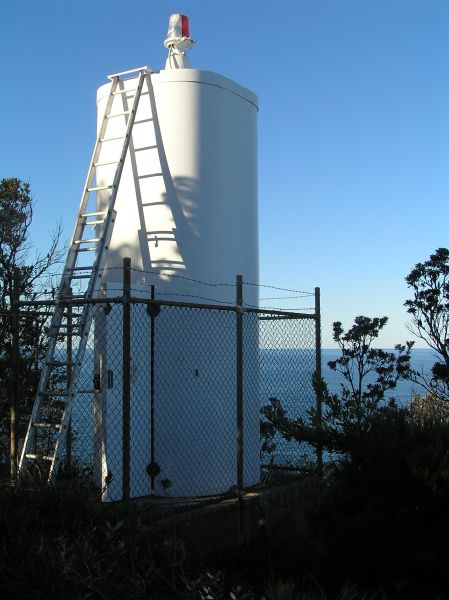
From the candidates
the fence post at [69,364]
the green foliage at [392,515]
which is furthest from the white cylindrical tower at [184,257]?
the green foliage at [392,515]

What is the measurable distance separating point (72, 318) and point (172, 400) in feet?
5.26

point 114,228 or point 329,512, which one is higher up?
point 114,228

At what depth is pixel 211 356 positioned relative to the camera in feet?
29.2

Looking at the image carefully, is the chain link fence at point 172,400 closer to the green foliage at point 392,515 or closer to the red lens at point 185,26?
the green foliage at point 392,515

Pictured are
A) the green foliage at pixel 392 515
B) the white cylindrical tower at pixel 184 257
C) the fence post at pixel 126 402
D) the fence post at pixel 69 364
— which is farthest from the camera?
the white cylindrical tower at pixel 184 257

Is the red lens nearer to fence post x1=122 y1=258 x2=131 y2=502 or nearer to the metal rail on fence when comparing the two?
A: the metal rail on fence

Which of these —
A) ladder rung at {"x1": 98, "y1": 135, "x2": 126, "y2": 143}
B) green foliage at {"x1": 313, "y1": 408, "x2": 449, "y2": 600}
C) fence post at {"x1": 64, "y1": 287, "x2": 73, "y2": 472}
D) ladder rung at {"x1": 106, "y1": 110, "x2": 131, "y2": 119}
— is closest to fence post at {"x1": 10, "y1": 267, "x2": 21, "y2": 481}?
fence post at {"x1": 64, "y1": 287, "x2": 73, "y2": 472}

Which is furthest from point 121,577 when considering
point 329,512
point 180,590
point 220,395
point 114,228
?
Result: point 114,228

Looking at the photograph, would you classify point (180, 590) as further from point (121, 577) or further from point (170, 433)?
point (170, 433)

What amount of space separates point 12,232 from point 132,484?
4.84 meters

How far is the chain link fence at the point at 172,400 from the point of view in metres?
7.98

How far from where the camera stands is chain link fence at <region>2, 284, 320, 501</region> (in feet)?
26.2

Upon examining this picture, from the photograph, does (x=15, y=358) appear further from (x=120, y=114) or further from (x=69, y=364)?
(x=120, y=114)

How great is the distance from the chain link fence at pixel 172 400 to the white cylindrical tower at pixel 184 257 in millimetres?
16
